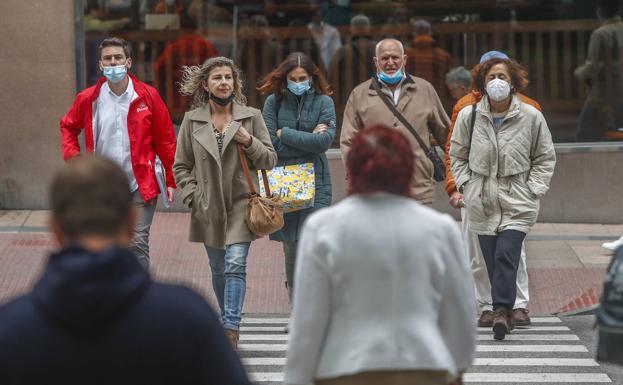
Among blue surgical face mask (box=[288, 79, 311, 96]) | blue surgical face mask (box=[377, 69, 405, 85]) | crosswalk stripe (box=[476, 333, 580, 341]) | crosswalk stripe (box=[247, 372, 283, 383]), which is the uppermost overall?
blue surgical face mask (box=[377, 69, 405, 85])

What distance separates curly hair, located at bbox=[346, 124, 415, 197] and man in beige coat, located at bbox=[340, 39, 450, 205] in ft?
15.3

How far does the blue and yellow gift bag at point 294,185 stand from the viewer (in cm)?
845

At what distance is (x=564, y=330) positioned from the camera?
340 inches

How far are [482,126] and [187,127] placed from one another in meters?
1.87

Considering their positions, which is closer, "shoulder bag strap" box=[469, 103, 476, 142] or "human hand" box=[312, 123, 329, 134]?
"shoulder bag strap" box=[469, 103, 476, 142]

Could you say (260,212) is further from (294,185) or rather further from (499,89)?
(499,89)

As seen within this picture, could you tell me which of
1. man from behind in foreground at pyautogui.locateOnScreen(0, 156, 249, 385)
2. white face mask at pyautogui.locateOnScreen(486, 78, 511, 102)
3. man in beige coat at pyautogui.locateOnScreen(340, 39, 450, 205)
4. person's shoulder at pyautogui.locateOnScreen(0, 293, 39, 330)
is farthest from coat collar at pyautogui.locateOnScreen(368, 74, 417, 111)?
person's shoulder at pyautogui.locateOnScreen(0, 293, 39, 330)

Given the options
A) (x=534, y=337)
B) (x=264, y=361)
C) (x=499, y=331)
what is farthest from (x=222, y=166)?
(x=534, y=337)

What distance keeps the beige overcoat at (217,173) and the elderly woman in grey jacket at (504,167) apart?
1.35 metres

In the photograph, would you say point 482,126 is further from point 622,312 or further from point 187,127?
point 622,312

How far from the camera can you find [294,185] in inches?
335

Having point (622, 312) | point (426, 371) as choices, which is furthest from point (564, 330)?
point (426, 371)

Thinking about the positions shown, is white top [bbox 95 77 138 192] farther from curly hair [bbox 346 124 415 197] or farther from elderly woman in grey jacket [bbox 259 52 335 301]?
curly hair [bbox 346 124 415 197]

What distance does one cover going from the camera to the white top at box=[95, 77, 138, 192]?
830 centimetres
